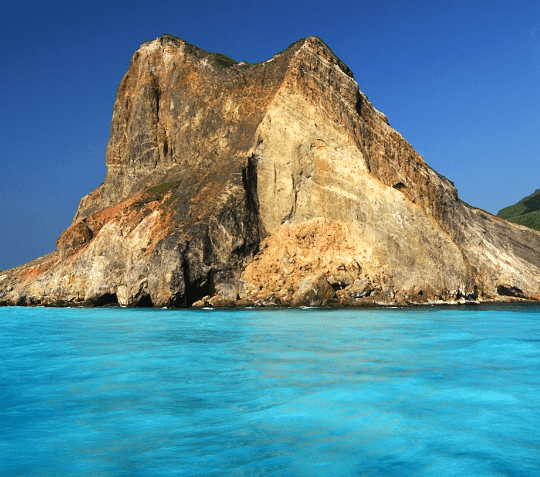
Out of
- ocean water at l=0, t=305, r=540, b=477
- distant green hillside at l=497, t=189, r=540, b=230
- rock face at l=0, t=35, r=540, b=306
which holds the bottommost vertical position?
ocean water at l=0, t=305, r=540, b=477

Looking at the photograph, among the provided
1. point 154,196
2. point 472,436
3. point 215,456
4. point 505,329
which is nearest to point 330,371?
point 472,436

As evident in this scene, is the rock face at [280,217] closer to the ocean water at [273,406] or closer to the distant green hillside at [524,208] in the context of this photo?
the ocean water at [273,406]

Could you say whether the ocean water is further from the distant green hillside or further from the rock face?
the distant green hillside

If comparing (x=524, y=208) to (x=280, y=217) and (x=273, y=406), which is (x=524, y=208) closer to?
(x=280, y=217)

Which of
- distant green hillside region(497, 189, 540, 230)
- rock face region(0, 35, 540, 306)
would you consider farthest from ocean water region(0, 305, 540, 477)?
distant green hillside region(497, 189, 540, 230)

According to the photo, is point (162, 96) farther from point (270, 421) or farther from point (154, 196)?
point (270, 421)

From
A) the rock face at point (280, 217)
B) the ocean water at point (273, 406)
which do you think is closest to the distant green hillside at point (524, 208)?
the rock face at point (280, 217)
